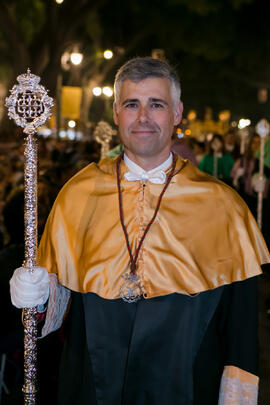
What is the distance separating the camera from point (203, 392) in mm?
2707

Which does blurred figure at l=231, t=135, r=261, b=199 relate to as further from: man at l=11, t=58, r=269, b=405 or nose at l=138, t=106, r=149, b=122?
nose at l=138, t=106, r=149, b=122

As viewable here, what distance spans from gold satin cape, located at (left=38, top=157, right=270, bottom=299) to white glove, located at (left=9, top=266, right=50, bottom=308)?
20cm

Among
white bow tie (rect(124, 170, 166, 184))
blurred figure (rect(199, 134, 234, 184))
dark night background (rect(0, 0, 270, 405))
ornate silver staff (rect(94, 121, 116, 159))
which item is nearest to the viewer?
white bow tie (rect(124, 170, 166, 184))

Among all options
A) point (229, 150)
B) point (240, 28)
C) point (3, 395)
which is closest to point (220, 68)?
point (240, 28)

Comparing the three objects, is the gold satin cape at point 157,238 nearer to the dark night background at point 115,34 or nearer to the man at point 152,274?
the man at point 152,274

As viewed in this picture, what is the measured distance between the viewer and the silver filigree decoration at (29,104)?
2474mm

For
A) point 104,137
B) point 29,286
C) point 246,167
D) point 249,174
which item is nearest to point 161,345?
point 29,286

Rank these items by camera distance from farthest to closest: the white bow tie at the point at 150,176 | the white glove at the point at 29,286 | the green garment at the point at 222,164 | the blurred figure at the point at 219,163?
the green garment at the point at 222,164
the blurred figure at the point at 219,163
the white bow tie at the point at 150,176
the white glove at the point at 29,286

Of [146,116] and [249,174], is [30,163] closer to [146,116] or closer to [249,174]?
[146,116]

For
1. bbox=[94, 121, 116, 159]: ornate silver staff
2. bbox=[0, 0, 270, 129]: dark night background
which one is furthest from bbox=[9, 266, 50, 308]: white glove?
bbox=[0, 0, 270, 129]: dark night background

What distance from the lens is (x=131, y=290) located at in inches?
102

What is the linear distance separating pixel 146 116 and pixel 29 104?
1.70 ft

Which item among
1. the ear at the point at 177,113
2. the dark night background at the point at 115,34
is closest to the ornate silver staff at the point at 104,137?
the ear at the point at 177,113

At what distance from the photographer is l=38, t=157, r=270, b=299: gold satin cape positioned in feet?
8.69
